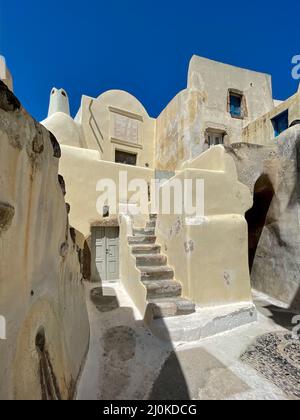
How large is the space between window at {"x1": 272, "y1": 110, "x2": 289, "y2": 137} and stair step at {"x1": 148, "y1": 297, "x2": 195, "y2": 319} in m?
10.4

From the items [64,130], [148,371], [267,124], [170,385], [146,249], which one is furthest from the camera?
[267,124]

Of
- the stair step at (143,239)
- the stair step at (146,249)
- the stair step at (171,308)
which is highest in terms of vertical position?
the stair step at (143,239)

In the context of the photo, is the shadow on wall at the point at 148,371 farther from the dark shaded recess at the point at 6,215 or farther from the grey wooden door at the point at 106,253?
the grey wooden door at the point at 106,253

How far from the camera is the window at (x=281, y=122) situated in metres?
10.4

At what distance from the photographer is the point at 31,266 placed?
76.5 inches

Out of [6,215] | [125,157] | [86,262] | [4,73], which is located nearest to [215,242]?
[6,215]

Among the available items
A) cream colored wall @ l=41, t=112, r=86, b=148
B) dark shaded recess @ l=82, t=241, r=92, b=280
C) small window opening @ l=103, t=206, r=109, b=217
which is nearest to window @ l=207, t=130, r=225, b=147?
cream colored wall @ l=41, t=112, r=86, b=148

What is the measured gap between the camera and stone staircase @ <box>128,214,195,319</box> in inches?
161

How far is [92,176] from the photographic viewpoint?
7902mm

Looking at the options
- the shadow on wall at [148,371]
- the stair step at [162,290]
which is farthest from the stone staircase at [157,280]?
the shadow on wall at [148,371]

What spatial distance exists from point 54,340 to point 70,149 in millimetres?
6972

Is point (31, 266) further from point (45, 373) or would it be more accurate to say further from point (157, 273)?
point (157, 273)

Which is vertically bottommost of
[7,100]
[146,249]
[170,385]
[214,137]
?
[170,385]

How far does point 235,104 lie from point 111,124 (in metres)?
7.94
